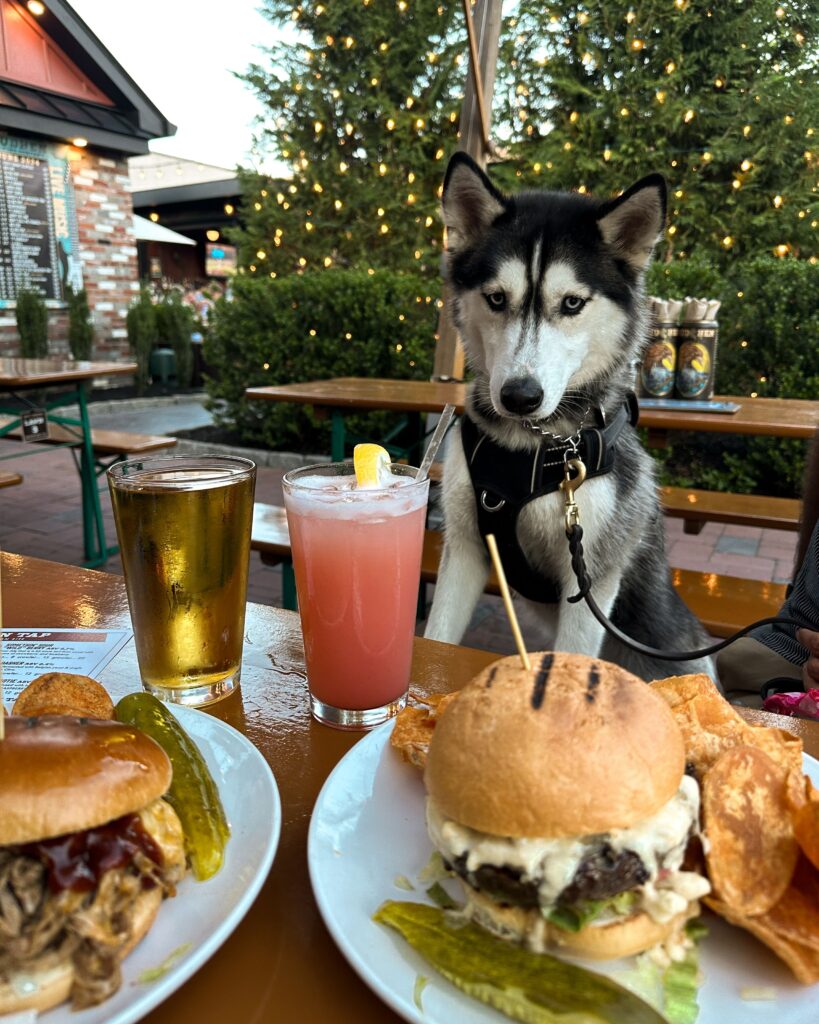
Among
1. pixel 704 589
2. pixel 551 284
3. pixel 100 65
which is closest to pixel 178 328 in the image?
pixel 100 65

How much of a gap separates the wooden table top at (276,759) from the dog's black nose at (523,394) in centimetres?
75

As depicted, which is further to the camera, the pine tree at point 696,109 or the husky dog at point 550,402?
the pine tree at point 696,109

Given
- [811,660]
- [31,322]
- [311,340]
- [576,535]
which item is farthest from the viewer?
[31,322]

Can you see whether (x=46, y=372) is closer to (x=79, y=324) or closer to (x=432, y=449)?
(x=432, y=449)

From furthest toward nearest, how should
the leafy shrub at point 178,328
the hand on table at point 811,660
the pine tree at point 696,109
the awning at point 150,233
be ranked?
1. the awning at point 150,233
2. the leafy shrub at point 178,328
3. the pine tree at point 696,109
4. the hand on table at point 811,660

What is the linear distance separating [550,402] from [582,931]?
1.34 metres

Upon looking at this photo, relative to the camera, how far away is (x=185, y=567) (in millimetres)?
938

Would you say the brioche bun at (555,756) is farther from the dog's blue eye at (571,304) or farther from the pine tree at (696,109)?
the pine tree at (696,109)

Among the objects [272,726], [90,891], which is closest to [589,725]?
[90,891]

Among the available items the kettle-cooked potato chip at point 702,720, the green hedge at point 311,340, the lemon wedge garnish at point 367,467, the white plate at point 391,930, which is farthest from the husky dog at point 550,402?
the green hedge at point 311,340

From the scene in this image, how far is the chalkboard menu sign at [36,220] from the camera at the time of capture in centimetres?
885

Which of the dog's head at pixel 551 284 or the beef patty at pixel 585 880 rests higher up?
the dog's head at pixel 551 284

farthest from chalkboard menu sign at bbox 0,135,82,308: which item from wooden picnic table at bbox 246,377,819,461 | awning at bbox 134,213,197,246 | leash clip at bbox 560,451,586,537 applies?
leash clip at bbox 560,451,586,537

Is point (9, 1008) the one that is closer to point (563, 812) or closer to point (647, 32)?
point (563, 812)
